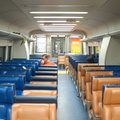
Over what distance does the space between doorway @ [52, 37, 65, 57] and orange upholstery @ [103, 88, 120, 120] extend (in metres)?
12.2

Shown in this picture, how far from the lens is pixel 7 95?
A: 1590 mm

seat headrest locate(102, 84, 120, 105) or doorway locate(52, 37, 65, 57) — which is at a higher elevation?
doorway locate(52, 37, 65, 57)

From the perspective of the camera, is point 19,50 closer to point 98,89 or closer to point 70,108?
point 70,108

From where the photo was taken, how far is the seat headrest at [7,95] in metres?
1.58

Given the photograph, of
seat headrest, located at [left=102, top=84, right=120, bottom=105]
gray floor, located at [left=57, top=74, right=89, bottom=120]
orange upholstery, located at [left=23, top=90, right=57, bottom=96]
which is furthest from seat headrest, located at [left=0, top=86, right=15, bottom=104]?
gray floor, located at [left=57, top=74, right=89, bottom=120]

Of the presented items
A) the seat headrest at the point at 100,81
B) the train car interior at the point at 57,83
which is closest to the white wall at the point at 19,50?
the train car interior at the point at 57,83

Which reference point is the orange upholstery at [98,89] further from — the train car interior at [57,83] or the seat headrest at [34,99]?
the seat headrest at [34,99]

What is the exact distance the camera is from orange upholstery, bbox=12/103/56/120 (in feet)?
5.16

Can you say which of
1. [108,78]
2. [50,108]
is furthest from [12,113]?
[108,78]

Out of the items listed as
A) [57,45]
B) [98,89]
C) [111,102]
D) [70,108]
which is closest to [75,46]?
[57,45]

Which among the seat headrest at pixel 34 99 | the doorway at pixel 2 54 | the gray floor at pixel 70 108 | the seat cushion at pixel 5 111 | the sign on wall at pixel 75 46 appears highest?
the sign on wall at pixel 75 46

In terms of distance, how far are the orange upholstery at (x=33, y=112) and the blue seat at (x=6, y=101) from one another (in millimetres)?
55

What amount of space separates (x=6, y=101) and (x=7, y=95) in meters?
0.07

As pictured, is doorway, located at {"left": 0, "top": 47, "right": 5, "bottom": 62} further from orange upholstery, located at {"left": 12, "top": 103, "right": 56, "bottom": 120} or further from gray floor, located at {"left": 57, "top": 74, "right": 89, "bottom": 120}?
orange upholstery, located at {"left": 12, "top": 103, "right": 56, "bottom": 120}
